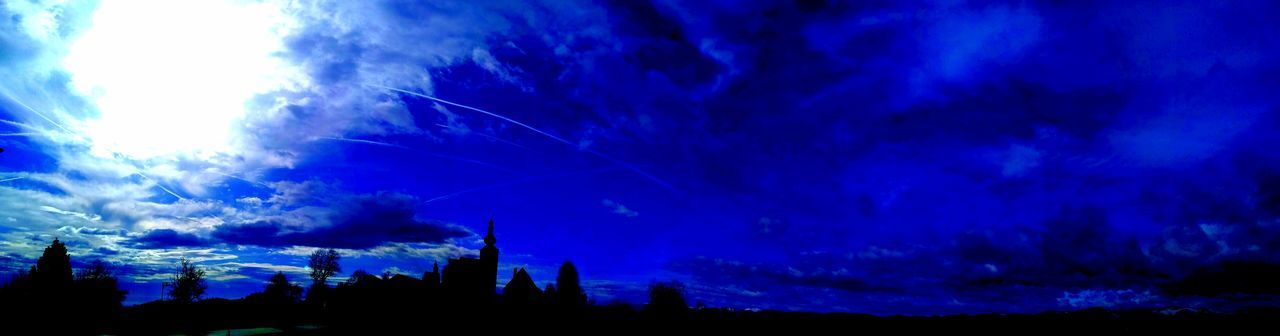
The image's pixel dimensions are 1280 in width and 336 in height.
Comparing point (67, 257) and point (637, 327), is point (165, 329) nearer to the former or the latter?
point (67, 257)

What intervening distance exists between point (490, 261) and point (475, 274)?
3.58 metres

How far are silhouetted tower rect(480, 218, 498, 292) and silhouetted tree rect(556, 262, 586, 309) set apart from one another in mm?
14767

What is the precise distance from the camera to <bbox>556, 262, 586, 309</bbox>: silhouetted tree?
367 ft

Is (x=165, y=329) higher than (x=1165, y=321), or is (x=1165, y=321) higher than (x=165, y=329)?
(x=1165, y=321)

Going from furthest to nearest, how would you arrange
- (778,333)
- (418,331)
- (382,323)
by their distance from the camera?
(382,323) → (418,331) → (778,333)

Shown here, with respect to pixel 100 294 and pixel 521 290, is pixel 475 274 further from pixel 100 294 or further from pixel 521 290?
pixel 100 294

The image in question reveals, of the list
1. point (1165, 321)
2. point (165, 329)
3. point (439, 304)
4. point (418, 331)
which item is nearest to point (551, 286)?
point (439, 304)

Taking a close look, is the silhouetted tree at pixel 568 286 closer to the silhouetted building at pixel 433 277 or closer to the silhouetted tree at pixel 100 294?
the silhouetted building at pixel 433 277

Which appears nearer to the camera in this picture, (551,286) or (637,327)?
(637,327)

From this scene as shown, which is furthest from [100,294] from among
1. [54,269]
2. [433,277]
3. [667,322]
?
[667,322]

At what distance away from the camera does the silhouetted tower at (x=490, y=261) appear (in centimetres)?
10112

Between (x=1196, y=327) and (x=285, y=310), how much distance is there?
117 meters

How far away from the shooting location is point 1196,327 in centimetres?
4384

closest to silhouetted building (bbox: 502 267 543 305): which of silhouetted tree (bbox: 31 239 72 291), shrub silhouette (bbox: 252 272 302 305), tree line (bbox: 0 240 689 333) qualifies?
tree line (bbox: 0 240 689 333)
